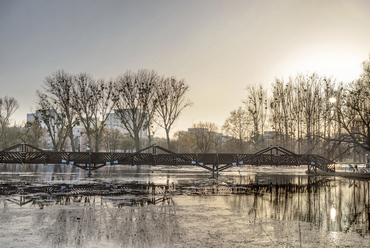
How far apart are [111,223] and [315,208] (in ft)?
24.3

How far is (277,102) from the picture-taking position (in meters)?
56.2

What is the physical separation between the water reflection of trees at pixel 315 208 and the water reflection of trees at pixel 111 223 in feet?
9.51

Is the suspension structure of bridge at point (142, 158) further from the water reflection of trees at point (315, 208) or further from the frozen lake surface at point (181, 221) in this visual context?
the frozen lake surface at point (181, 221)

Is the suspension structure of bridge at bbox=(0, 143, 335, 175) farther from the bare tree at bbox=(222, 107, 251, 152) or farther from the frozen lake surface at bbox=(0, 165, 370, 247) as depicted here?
Result: the bare tree at bbox=(222, 107, 251, 152)

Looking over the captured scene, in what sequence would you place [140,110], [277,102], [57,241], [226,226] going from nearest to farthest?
[57,241], [226,226], [140,110], [277,102]

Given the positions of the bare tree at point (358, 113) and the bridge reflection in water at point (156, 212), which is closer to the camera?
the bridge reflection in water at point (156, 212)

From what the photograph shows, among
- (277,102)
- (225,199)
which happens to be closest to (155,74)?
(277,102)

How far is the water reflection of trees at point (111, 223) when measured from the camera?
7.44m

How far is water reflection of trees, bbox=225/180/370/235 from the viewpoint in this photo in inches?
373

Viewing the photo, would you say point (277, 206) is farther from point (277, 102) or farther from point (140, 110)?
point (277, 102)

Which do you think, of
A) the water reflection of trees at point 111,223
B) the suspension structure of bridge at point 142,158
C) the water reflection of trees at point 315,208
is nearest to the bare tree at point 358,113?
the suspension structure of bridge at point 142,158

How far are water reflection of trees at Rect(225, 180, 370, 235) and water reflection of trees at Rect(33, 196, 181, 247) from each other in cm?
290

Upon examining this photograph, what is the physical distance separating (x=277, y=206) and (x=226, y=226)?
13.8 feet

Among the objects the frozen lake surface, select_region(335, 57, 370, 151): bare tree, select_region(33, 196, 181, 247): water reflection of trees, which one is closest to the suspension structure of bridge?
select_region(335, 57, 370, 151): bare tree
